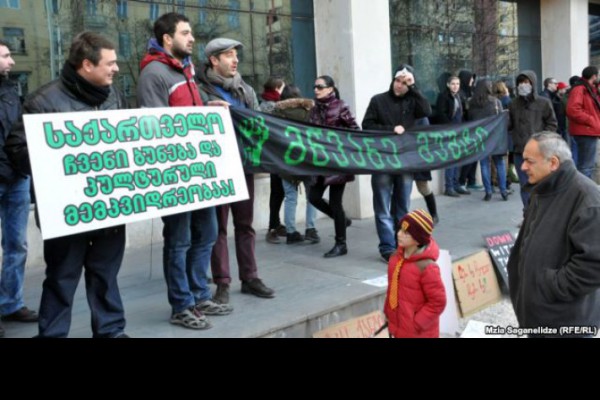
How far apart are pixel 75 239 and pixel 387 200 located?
3.18m

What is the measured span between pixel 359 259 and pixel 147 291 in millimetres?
2069

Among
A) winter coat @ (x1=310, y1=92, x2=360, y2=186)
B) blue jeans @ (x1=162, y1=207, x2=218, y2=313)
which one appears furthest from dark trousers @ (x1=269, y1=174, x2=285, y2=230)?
blue jeans @ (x1=162, y1=207, x2=218, y2=313)

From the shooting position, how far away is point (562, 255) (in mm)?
2828

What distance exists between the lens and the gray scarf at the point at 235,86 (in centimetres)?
436

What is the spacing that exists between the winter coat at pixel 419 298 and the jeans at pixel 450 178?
6.06m

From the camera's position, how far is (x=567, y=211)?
2.81m

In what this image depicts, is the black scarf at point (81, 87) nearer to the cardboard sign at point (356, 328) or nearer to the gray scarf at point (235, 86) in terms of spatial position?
the gray scarf at point (235, 86)

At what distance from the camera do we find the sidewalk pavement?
3947 mm

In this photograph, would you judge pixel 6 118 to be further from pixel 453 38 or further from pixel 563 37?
pixel 563 37

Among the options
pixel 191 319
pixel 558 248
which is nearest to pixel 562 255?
pixel 558 248

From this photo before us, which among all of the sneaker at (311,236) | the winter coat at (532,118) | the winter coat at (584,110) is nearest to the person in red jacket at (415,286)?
the sneaker at (311,236)
